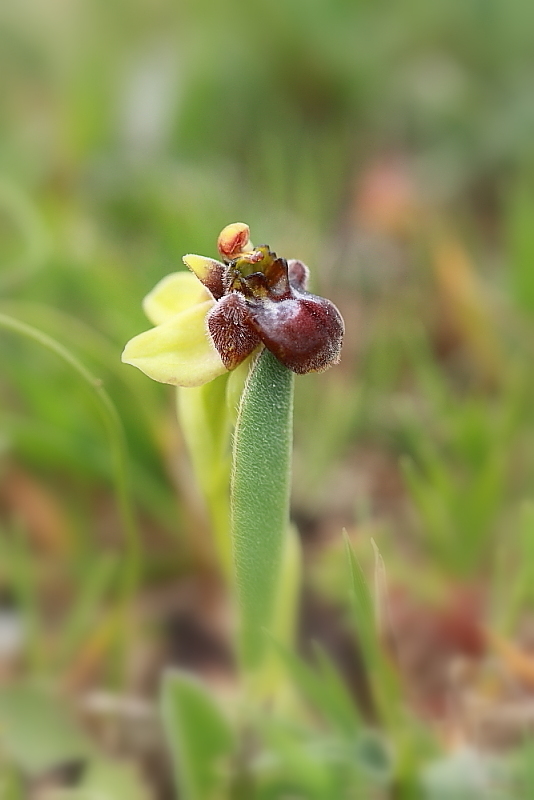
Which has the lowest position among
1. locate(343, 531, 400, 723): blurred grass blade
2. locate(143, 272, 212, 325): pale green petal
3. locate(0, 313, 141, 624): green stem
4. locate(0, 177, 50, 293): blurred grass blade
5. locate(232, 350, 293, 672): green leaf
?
locate(343, 531, 400, 723): blurred grass blade

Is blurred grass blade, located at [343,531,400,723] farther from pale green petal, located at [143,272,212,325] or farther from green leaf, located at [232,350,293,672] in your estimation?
pale green petal, located at [143,272,212,325]

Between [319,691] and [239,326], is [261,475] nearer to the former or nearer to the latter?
[239,326]

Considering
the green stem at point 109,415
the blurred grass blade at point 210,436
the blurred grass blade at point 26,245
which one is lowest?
the blurred grass blade at point 210,436

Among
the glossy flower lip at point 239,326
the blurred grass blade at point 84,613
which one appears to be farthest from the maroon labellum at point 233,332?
the blurred grass blade at point 84,613

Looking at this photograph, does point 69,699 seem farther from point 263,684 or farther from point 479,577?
point 479,577

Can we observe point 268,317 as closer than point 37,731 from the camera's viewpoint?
Yes

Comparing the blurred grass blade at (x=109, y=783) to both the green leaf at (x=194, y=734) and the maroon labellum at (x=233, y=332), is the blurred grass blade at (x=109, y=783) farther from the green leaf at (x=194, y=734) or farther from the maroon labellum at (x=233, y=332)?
the maroon labellum at (x=233, y=332)

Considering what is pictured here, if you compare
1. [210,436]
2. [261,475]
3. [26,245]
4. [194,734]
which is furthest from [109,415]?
[26,245]

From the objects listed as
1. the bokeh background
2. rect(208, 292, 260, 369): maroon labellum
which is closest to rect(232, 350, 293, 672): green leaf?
rect(208, 292, 260, 369): maroon labellum
